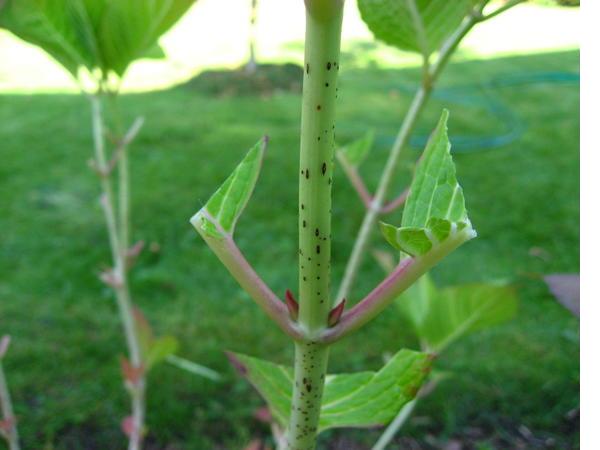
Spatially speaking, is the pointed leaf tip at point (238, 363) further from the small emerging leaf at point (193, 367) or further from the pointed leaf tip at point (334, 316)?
the small emerging leaf at point (193, 367)

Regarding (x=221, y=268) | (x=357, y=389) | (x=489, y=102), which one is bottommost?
(x=221, y=268)

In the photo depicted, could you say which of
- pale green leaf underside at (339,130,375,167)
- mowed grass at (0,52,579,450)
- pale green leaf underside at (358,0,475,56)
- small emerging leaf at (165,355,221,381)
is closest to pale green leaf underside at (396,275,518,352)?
mowed grass at (0,52,579,450)

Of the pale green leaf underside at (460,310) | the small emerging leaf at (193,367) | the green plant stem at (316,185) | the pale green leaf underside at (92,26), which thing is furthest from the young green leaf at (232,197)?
the small emerging leaf at (193,367)

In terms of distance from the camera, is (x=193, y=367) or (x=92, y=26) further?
(x=193, y=367)

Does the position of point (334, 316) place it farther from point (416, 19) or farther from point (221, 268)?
point (221, 268)

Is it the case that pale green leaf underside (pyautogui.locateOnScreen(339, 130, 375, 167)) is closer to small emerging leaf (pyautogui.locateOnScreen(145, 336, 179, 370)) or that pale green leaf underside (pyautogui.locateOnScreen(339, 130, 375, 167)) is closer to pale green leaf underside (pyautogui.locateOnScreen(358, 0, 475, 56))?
pale green leaf underside (pyautogui.locateOnScreen(358, 0, 475, 56))

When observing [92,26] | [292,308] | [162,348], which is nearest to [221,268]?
[162,348]
